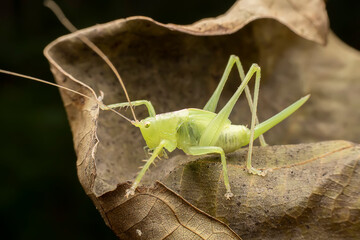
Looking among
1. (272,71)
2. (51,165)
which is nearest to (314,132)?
(272,71)

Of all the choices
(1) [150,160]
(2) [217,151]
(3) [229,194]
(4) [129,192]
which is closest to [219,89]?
(2) [217,151]

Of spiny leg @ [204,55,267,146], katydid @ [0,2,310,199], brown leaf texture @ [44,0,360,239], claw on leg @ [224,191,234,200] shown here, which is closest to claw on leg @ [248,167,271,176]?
brown leaf texture @ [44,0,360,239]

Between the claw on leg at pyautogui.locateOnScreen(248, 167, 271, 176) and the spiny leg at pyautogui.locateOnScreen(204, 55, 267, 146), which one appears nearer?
the claw on leg at pyautogui.locateOnScreen(248, 167, 271, 176)

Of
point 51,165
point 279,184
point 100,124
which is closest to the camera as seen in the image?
point 279,184

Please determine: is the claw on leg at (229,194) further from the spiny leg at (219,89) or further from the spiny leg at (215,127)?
the spiny leg at (219,89)

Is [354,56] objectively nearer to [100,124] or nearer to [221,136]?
[221,136]

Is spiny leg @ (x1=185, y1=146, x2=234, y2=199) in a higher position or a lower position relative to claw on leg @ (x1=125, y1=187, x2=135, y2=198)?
lower

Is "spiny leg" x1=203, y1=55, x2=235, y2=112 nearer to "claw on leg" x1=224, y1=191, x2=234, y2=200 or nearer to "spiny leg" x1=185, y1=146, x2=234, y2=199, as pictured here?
"spiny leg" x1=185, y1=146, x2=234, y2=199

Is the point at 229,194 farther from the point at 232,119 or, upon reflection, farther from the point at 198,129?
the point at 232,119
